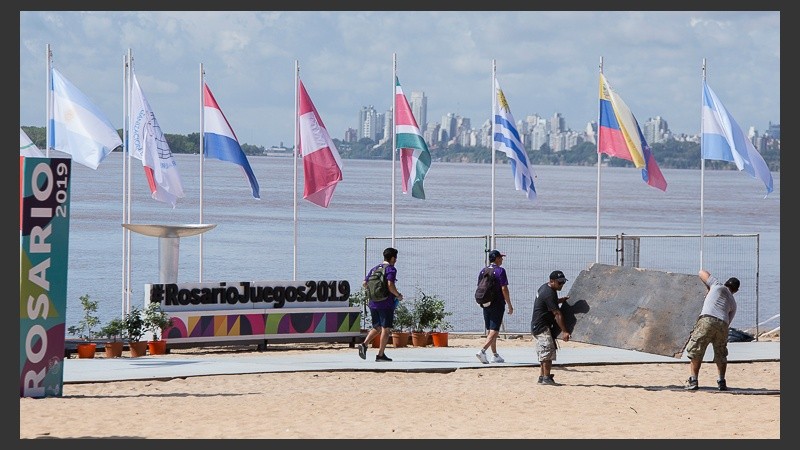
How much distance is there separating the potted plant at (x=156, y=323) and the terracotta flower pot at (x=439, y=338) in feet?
14.3

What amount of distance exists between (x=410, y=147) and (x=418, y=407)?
9.00 m

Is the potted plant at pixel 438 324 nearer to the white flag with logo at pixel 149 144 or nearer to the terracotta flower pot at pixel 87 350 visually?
the white flag with logo at pixel 149 144

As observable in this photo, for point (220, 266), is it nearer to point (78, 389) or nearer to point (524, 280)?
point (524, 280)

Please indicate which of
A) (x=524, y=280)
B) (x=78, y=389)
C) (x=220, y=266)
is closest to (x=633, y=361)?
(x=78, y=389)

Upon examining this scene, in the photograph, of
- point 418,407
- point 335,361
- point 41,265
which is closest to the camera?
point 41,265

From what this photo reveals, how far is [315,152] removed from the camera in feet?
76.8

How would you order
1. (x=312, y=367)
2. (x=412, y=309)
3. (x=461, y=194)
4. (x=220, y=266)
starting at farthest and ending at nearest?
(x=461, y=194) < (x=220, y=266) < (x=412, y=309) < (x=312, y=367)

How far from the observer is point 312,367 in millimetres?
18406

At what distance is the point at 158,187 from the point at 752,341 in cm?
1070

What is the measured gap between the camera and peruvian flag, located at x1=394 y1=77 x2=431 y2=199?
23578 mm

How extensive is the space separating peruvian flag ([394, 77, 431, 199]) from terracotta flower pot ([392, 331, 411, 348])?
9.56 ft

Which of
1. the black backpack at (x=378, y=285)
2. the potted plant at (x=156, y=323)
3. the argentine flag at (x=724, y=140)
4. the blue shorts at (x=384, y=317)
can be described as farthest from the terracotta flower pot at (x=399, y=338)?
the argentine flag at (x=724, y=140)

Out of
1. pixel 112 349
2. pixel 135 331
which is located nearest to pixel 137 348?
pixel 135 331

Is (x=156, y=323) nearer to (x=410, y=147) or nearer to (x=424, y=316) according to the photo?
(x=424, y=316)
